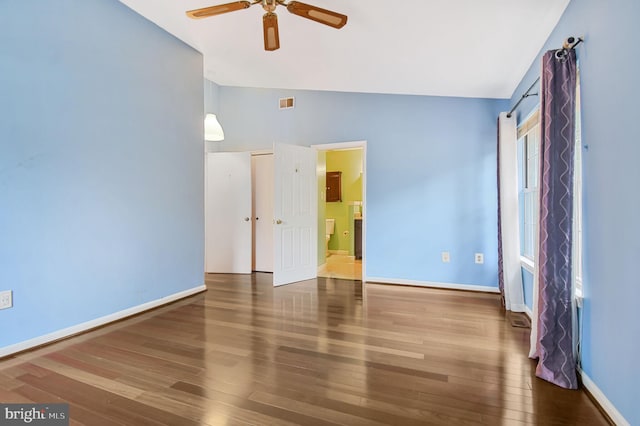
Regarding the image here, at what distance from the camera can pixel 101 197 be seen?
2.74 m

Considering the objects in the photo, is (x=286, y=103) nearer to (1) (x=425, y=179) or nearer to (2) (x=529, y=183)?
(1) (x=425, y=179)

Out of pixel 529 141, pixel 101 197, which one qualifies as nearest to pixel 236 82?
pixel 101 197

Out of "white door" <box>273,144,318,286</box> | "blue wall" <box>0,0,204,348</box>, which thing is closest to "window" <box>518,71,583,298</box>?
"white door" <box>273,144,318,286</box>

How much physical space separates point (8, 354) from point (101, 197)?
132 centimetres

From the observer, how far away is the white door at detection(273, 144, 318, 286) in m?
4.25

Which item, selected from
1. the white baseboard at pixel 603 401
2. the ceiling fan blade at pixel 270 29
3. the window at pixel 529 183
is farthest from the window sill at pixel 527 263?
the ceiling fan blade at pixel 270 29

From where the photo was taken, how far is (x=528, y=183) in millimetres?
3322

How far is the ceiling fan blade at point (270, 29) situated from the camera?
2256 mm

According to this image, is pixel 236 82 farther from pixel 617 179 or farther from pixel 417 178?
pixel 617 179

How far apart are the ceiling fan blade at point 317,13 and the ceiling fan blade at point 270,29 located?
142 millimetres

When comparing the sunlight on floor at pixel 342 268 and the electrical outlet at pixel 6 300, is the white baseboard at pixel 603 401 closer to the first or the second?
the sunlight on floor at pixel 342 268

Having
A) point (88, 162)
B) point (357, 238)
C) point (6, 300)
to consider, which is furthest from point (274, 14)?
point (357, 238)

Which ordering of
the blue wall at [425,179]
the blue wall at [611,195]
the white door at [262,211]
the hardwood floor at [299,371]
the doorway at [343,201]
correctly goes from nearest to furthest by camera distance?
the blue wall at [611,195] → the hardwood floor at [299,371] → the blue wall at [425,179] → the white door at [262,211] → the doorway at [343,201]

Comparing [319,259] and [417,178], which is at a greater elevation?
[417,178]
